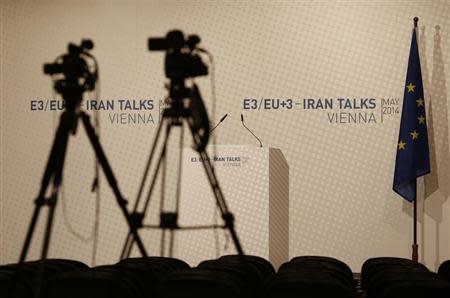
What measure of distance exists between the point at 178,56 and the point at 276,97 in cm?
330

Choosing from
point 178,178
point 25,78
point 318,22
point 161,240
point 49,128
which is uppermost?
point 318,22

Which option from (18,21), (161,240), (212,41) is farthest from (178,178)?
(18,21)

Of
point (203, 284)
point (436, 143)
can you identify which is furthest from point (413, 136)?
point (203, 284)

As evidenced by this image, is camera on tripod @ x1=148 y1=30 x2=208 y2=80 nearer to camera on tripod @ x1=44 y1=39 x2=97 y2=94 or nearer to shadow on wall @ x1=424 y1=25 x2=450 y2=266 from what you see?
camera on tripod @ x1=44 y1=39 x2=97 y2=94

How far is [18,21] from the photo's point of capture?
6.93 metres

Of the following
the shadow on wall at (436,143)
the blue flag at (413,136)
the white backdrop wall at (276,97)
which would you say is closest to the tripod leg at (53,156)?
the white backdrop wall at (276,97)

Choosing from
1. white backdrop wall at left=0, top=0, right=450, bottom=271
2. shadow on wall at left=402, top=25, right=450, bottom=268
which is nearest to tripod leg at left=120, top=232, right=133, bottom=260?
white backdrop wall at left=0, top=0, right=450, bottom=271

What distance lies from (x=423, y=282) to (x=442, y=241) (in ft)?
11.4

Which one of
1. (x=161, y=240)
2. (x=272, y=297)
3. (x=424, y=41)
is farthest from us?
(x=161, y=240)

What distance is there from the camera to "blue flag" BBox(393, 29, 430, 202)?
595cm

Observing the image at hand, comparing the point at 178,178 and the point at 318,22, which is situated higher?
the point at 318,22

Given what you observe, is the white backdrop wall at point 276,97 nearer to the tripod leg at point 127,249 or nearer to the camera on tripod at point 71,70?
the tripod leg at point 127,249

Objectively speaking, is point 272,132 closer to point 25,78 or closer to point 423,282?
point 25,78

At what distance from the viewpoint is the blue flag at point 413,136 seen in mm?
5949
